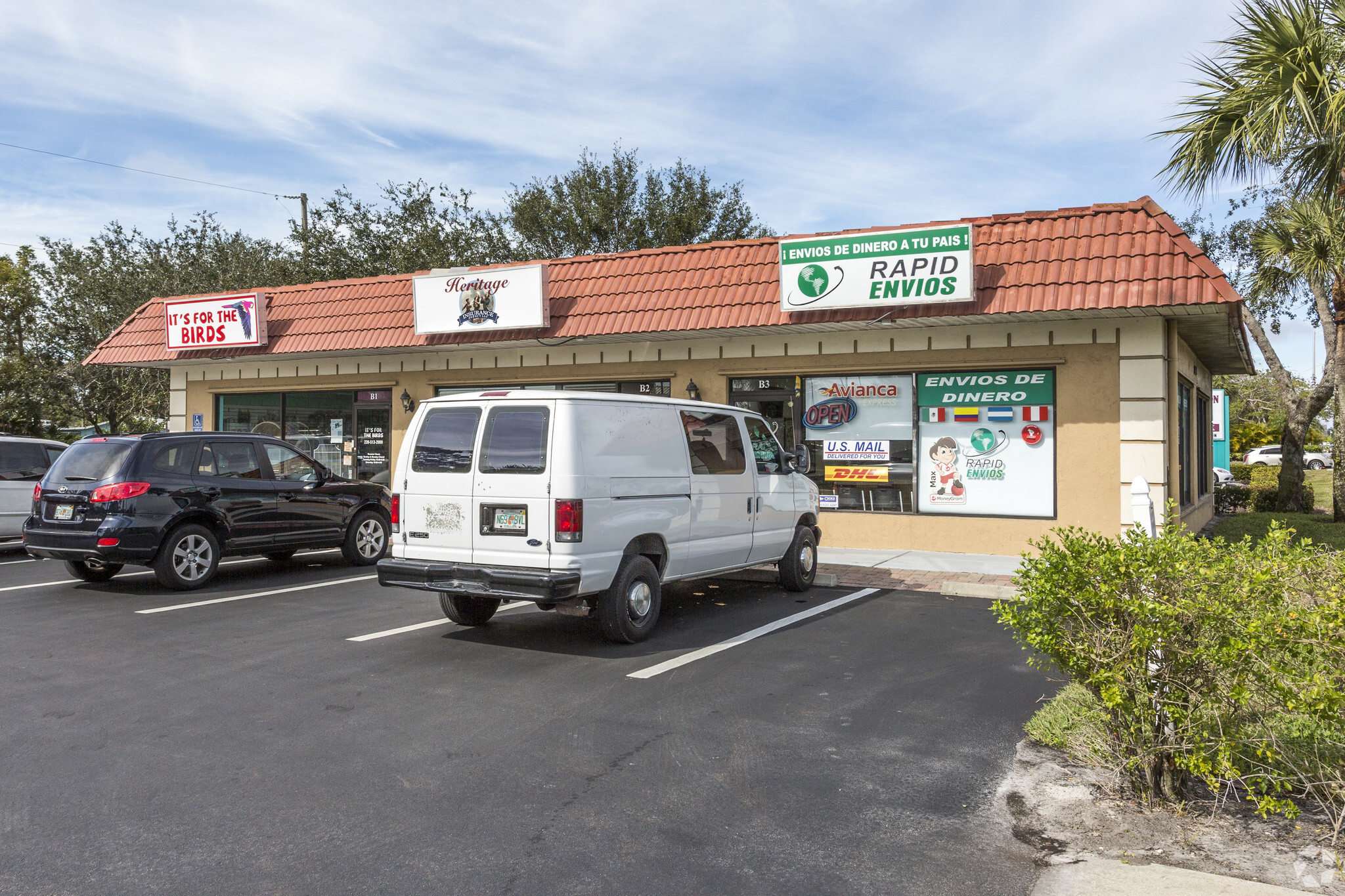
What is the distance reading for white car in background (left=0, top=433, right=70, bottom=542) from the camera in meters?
13.6

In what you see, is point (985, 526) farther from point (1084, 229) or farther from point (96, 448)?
point (96, 448)

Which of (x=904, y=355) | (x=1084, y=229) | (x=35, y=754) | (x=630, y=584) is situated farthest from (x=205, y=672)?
(x=1084, y=229)

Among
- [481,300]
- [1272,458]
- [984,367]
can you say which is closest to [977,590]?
[984,367]

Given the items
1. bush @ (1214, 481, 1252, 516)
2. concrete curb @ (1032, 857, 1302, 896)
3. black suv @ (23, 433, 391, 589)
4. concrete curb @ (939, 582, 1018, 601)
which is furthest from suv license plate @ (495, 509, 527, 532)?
bush @ (1214, 481, 1252, 516)

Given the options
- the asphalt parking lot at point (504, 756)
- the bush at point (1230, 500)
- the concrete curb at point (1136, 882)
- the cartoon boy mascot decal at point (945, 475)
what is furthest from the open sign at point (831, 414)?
the bush at point (1230, 500)

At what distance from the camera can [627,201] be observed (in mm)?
35750

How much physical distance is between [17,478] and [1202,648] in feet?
50.3

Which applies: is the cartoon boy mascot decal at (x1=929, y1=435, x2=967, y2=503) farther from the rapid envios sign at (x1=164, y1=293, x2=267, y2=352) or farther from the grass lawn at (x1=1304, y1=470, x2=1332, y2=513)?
the grass lawn at (x1=1304, y1=470, x2=1332, y2=513)

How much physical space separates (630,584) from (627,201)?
29978 millimetres

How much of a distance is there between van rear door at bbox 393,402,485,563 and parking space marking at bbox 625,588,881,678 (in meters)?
1.75

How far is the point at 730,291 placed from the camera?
13.8 meters

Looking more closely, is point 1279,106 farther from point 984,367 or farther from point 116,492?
point 116,492

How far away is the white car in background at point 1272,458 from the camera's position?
49219mm

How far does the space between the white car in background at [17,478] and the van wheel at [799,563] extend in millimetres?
10370
